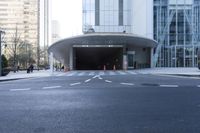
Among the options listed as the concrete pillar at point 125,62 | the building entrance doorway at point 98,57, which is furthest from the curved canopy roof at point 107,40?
the building entrance doorway at point 98,57

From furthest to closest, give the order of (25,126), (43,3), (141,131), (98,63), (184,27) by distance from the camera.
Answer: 1. (43,3)
2. (98,63)
3. (184,27)
4. (25,126)
5. (141,131)

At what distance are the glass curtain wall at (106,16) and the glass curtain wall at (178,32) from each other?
11.3 meters

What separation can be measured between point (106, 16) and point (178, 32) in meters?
18.3

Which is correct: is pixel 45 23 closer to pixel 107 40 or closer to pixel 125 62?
pixel 107 40

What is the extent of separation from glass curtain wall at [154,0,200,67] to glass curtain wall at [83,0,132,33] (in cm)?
1132

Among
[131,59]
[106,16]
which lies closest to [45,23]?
[106,16]

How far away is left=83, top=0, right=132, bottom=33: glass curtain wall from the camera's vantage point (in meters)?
79.5

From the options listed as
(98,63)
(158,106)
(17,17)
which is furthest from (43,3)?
(158,106)

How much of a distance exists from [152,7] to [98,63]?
2657 centimetres

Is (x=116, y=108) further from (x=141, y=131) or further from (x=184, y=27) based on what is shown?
(x=184, y=27)

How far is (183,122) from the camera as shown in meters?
7.59

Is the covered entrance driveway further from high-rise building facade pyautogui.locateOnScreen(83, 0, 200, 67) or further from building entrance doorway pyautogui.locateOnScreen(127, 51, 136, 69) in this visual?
high-rise building facade pyautogui.locateOnScreen(83, 0, 200, 67)

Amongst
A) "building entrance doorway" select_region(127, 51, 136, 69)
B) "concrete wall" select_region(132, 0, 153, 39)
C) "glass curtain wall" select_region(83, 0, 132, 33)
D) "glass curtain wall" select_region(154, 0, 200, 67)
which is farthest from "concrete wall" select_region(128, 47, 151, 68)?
"glass curtain wall" select_region(83, 0, 132, 33)

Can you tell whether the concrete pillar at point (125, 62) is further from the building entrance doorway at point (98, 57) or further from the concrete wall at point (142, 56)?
the concrete wall at point (142, 56)
